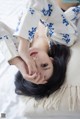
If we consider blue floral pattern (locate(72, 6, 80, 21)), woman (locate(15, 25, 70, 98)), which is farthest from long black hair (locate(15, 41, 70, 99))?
blue floral pattern (locate(72, 6, 80, 21))

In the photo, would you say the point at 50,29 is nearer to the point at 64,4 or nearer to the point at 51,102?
the point at 64,4

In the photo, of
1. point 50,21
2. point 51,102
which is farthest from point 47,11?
point 51,102

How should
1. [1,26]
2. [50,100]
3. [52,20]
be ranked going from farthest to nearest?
[1,26] → [52,20] → [50,100]

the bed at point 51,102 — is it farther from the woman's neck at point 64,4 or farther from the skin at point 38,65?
the woman's neck at point 64,4

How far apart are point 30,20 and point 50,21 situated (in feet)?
0.50

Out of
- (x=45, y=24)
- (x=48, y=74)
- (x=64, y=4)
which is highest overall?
(x=64, y=4)

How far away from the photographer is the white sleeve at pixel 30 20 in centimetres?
102

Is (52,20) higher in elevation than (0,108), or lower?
higher

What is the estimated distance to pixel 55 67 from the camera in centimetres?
107

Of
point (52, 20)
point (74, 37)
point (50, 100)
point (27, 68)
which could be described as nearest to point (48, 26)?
point (52, 20)


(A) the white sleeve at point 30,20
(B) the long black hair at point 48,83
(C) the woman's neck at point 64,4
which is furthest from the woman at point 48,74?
(C) the woman's neck at point 64,4

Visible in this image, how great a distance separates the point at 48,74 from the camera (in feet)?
3.45

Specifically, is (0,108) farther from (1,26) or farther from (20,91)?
(1,26)

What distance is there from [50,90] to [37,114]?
4.7 inches
